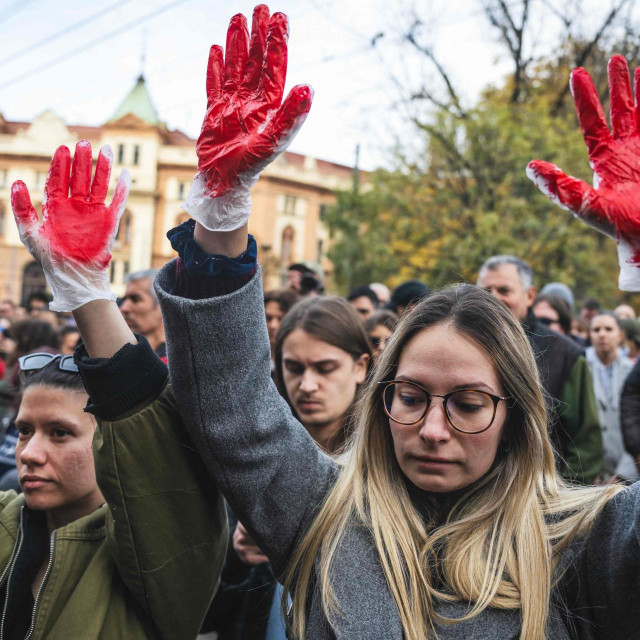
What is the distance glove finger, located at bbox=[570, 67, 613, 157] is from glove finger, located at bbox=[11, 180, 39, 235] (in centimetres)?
121

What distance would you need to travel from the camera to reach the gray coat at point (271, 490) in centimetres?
141

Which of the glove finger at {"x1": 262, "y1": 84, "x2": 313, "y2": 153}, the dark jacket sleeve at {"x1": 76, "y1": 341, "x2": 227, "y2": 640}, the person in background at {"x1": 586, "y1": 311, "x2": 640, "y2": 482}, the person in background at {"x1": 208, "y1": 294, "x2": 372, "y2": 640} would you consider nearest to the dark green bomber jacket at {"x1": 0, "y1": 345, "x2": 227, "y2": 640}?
the dark jacket sleeve at {"x1": 76, "y1": 341, "x2": 227, "y2": 640}

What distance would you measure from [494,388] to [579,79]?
27.3 inches

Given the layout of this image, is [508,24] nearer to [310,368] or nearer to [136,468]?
[310,368]

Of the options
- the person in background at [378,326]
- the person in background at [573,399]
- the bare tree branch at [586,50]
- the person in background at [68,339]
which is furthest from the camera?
the bare tree branch at [586,50]

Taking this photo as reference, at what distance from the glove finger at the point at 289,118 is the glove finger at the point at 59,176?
1.56ft

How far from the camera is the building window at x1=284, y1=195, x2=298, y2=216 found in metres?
43.9

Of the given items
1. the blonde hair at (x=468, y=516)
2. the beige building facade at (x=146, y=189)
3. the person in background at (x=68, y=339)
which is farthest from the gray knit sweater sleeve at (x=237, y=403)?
the beige building facade at (x=146, y=189)

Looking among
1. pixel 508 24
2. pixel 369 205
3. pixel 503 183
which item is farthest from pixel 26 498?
pixel 369 205

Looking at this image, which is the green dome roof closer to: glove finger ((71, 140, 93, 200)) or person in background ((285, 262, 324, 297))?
person in background ((285, 262, 324, 297))

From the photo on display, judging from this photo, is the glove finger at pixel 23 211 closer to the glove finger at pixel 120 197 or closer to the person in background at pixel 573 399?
the glove finger at pixel 120 197

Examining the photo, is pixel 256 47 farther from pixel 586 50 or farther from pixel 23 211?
pixel 586 50

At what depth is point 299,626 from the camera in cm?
150

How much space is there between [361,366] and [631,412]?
194 cm
